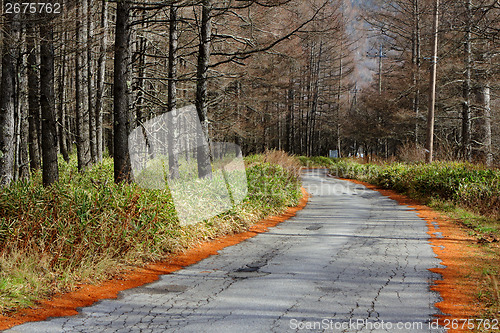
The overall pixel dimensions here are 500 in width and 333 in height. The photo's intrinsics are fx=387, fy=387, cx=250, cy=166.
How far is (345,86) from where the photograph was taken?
43.7 metres

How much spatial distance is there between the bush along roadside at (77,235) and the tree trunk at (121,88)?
1.39 meters

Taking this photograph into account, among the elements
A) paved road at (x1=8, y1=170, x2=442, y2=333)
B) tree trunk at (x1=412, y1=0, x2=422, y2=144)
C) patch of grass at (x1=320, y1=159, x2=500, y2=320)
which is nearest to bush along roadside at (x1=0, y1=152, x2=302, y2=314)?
paved road at (x1=8, y1=170, x2=442, y2=333)

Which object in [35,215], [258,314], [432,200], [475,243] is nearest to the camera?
[258,314]

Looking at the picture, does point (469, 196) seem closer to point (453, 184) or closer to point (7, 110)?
point (453, 184)

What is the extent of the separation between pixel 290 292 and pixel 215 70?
35.2ft

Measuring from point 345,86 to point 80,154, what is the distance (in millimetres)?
34925

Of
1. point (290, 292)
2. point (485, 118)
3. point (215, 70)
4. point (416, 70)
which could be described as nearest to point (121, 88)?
point (290, 292)

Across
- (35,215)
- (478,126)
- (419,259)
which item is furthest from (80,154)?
(478,126)

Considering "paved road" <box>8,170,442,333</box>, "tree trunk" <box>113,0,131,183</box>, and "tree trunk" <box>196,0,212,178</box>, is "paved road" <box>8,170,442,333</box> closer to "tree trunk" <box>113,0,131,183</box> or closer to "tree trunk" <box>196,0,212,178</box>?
"tree trunk" <box>113,0,131,183</box>

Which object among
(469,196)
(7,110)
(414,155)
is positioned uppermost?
(7,110)

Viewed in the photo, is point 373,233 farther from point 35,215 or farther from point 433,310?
point 35,215

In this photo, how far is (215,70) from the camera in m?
14.1

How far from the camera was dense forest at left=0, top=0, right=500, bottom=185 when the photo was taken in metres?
8.12

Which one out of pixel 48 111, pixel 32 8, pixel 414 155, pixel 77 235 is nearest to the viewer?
pixel 77 235
